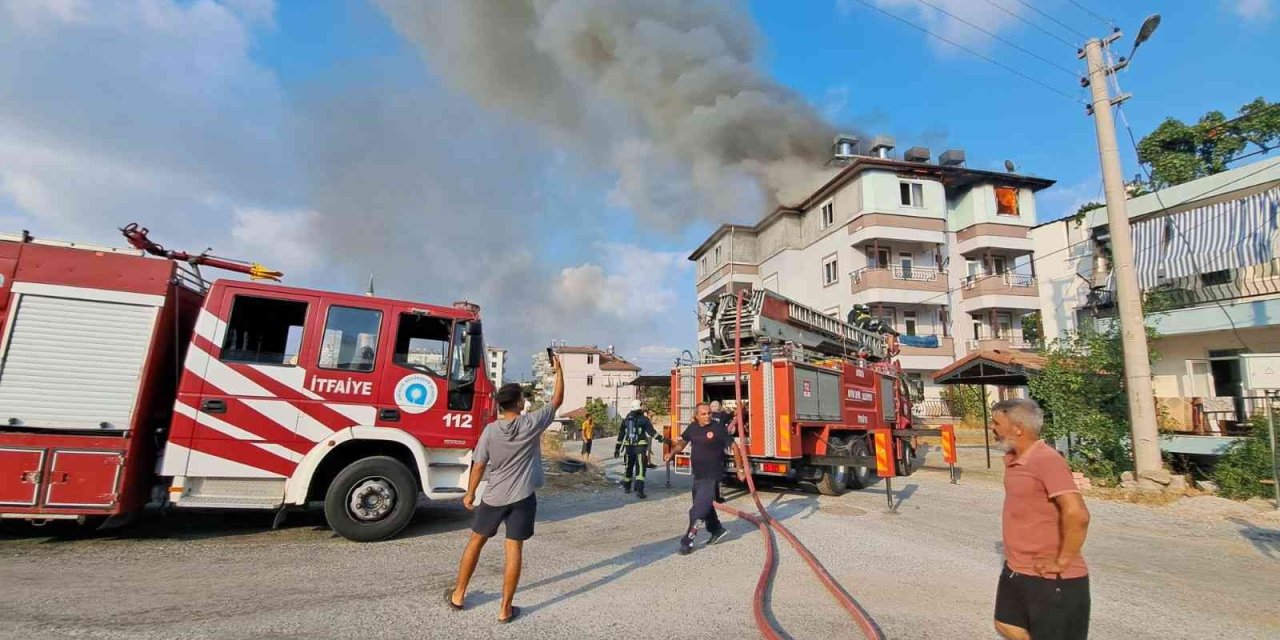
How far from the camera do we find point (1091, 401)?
12.1 m

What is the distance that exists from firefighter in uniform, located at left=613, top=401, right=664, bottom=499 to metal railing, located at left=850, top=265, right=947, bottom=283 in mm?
19651

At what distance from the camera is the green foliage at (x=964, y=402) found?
2392 centimetres

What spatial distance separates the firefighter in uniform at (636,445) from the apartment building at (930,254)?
62.6 feet

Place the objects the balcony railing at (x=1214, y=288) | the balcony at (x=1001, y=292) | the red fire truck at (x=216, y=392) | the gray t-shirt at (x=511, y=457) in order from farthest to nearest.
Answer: the balcony at (x=1001, y=292)
the balcony railing at (x=1214, y=288)
the red fire truck at (x=216, y=392)
the gray t-shirt at (x=511, y=457)

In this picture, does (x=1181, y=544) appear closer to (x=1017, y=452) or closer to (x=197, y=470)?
(x=1017, y=452)

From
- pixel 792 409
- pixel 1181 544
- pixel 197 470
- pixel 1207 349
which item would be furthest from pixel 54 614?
pixel 1207 349

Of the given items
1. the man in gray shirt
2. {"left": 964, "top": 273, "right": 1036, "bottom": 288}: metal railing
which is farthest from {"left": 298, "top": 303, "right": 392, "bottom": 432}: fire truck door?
{"left": 964, "top": 273, "right": 1036, "bottom": 288}: metal railing

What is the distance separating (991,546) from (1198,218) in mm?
13330

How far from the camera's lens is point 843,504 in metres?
9.20

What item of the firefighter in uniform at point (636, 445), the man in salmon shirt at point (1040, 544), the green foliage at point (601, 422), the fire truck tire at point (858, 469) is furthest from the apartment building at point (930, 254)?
the man in salmon shirt at point (1040, 544)

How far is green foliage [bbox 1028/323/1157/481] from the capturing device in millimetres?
11625

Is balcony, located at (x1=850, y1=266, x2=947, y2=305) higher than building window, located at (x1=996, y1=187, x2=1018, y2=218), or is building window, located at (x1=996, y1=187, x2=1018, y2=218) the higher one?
building window, located at (x1=996, y1=187, x2=1018, y2=218)

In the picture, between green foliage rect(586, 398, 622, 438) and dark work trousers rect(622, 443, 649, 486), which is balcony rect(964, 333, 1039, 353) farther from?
dark work trousers rect(622, 443, 649, 486)

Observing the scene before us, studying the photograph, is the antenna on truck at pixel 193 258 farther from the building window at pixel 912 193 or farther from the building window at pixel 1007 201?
the building window at pixel 1007 201
